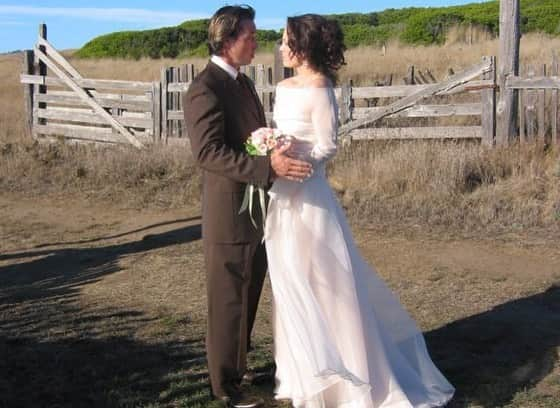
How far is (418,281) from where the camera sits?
7711 mm

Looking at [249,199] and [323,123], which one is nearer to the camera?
[323,123]

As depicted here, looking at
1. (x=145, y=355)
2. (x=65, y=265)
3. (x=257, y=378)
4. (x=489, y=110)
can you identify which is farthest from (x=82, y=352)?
(x=489, y=110)

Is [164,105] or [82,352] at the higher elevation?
[164,105]

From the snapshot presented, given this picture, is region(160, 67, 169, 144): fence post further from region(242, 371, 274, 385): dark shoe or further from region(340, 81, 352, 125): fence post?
region(242, 371, 274, 385): dark shoe

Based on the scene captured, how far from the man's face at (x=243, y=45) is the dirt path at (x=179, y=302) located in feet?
5.83

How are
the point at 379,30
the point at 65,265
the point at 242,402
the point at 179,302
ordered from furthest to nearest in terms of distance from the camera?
the point at 379,30, the point at 65,265, the point at 179,302, the point at 242,402

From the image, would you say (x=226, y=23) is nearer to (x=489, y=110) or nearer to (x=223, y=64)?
(x=223, y=64)

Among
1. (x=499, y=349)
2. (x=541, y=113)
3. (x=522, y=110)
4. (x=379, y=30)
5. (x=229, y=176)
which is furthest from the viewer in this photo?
(x=379, y=30)

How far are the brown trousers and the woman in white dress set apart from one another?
0.50 feet

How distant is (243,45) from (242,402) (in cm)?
177

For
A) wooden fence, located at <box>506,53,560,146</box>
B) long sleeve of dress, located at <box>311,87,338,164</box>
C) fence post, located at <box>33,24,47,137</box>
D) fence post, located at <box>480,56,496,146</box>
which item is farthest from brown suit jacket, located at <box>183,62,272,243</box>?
fence post, located at <box>33,24,47,137</box>

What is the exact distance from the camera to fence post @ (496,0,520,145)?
456 inches

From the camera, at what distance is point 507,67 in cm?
1159

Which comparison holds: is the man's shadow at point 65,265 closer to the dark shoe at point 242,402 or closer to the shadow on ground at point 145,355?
the shadow on ground at point 145,355
